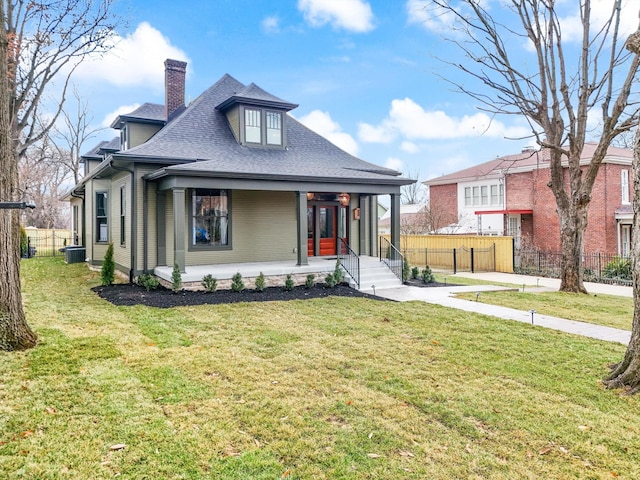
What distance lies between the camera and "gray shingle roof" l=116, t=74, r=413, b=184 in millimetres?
12258

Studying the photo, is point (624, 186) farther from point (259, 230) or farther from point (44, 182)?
point (44, 182)

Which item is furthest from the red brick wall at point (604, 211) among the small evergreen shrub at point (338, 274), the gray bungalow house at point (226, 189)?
the small evergreen shrub at point (338, 274)

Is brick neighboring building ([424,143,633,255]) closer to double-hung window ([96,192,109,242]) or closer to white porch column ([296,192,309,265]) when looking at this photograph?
white porch column ([296,192,309,265])

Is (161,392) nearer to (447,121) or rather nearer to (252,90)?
(252,90)

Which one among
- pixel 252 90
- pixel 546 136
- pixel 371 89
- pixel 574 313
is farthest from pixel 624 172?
pixel 252 90

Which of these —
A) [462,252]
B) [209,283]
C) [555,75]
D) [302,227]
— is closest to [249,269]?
[209,283]

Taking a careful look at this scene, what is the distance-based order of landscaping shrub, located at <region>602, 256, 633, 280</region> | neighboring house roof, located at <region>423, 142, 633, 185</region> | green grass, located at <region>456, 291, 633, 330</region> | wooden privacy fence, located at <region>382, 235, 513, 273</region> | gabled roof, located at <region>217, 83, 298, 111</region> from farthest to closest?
neighboring house roof, located at <region>423, 142, 633, 185</region>, wooden privacy fence, located at <region>382, 235, 513, 273</region>, landscaping shrub, located at <region>602, 256, 633, 280</region>, gabled roof, located at <region>217, 83, 298, 111</region>, green grass, located at <region>456, 291, 633, 330</region>

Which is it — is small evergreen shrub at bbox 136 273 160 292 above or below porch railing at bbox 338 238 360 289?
below

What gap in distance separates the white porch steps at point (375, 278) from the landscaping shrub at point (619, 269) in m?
8.60

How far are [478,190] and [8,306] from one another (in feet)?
86.1

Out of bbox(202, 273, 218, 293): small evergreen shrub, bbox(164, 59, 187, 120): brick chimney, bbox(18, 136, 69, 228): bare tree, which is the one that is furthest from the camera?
bbox(18, 136, 69, 228): bare tree

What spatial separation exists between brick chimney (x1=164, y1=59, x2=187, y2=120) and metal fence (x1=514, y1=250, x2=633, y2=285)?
1526cm

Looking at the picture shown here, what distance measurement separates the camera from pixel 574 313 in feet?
31.1

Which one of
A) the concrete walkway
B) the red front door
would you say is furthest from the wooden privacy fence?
the red front door
